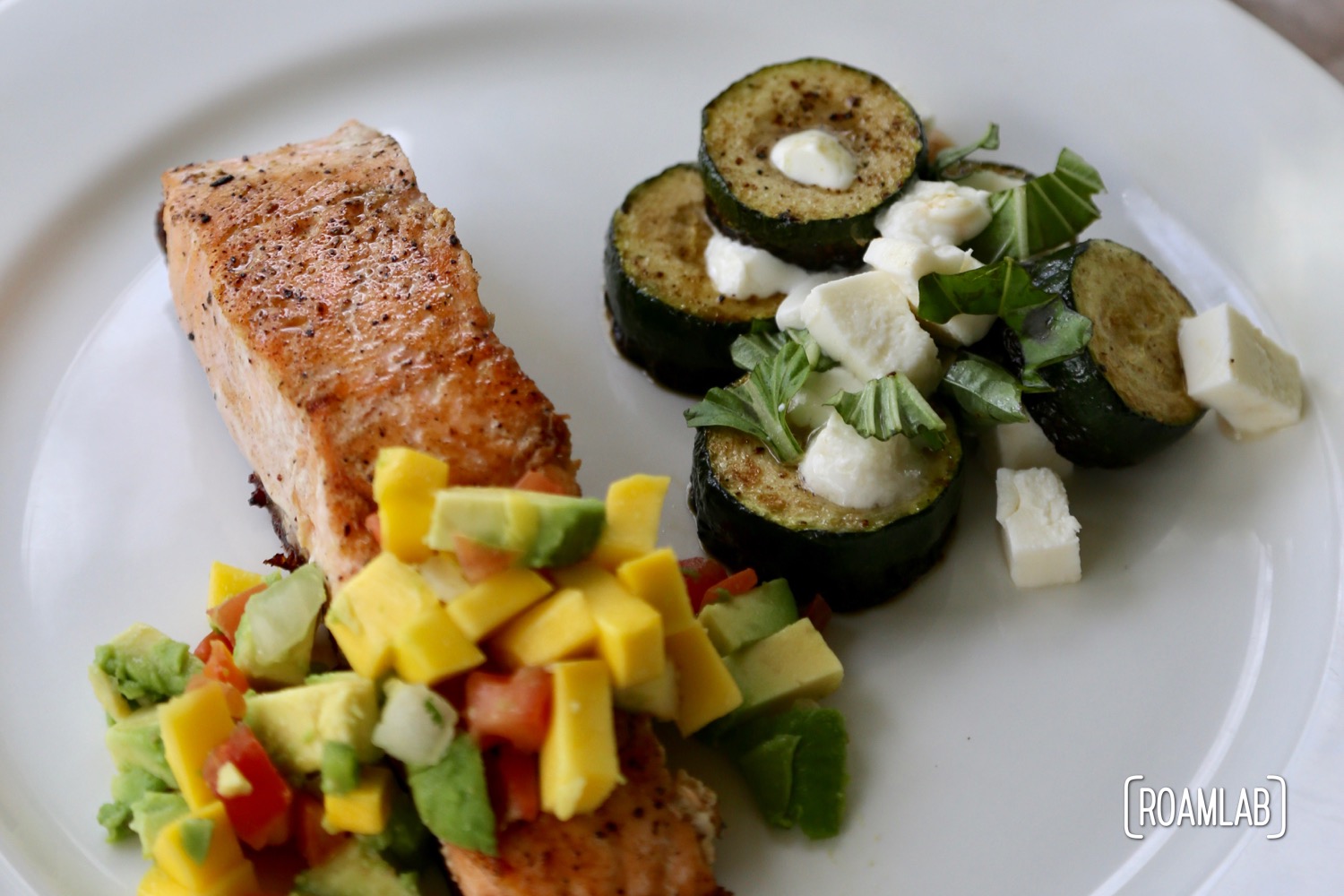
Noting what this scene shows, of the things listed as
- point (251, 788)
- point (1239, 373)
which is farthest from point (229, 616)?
point (1239, 373)

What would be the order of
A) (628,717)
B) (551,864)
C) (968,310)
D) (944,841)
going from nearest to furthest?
1. (551,864)
2. (628,717)
3. (944,841)
4. (968,310)

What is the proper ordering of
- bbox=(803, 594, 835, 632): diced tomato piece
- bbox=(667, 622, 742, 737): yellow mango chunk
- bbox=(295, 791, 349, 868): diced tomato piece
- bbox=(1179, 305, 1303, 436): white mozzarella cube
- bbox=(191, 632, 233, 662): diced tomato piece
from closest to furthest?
bbox=(295, 791, 349, 868): diced tomato piece → bbox=(667, 622, 742, 737): yellow mango chunk → bbox=(191, 632, 233, 662): diced tomato piece → bbox=(803, 594, 835, 632): diced tomato piece → bbox=(1179, 305, 1303, 436): white mozzarella cube

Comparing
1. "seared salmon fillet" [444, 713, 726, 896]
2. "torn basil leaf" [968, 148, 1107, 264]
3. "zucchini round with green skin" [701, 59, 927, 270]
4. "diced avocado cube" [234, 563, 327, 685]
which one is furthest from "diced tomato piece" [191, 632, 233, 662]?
"torn basil leaf" [968, 148, 1107, 264]

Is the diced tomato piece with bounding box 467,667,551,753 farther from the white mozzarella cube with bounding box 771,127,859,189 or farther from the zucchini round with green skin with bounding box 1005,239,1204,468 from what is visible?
the white mozzarella cube with bounding box 771,127,859,189

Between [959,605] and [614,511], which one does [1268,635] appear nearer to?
[959,605]

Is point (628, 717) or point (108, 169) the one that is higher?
point (108, 169)

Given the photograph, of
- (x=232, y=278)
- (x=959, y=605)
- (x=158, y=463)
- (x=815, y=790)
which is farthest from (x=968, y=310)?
(x=158, y=463)

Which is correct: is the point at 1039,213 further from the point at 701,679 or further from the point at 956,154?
the point at 701,679
